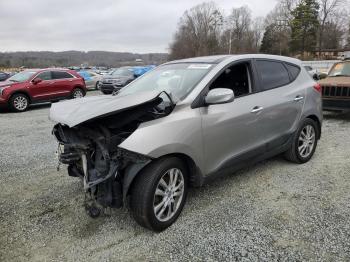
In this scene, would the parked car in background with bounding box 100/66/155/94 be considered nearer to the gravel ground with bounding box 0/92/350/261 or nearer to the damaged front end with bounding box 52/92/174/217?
the gravel ground with bounding box 0/92/350/261

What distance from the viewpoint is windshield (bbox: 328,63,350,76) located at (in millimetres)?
9047

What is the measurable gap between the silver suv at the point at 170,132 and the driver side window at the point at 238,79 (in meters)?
0.01

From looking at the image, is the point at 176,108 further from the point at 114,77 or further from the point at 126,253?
the point at 114,77

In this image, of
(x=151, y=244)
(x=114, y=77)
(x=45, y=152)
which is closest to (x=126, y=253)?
(x=151, y=244)

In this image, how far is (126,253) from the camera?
110 inches

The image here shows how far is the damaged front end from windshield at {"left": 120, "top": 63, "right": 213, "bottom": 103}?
390 mm

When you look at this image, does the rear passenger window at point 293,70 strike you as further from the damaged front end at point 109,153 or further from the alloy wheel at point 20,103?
the alloy wheel at point 20,103

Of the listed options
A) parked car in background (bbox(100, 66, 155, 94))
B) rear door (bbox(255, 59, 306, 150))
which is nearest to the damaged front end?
rear door (bbox(255, 59, 306, 150))

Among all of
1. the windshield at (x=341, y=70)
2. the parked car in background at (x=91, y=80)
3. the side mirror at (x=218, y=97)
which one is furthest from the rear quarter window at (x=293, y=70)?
the parked car in background at (x=91, y=80)

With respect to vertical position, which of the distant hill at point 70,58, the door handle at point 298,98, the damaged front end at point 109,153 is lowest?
the damaged front end at point 109,153

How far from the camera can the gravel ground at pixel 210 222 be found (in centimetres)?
280

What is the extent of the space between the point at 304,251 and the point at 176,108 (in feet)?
5.76

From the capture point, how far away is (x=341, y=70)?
922 centimetres

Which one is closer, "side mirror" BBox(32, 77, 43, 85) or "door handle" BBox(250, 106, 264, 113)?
"door handle" BBox(250, 106, 264, 113)
